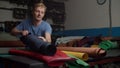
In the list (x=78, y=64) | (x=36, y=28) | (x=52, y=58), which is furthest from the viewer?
(x=36, y=28)

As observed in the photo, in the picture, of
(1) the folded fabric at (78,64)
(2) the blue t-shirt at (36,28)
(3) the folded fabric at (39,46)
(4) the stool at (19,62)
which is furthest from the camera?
(2) the blue t-shirt at (36,28)

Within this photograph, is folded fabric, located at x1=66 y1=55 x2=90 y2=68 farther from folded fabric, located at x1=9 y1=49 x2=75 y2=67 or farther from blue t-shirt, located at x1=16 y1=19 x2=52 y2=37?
blue t-shirt, located at x1=16 y1=19 x2=52 y2=37

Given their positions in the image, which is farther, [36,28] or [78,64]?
[36,28]

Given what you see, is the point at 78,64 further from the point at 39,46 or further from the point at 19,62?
the point at 19,62

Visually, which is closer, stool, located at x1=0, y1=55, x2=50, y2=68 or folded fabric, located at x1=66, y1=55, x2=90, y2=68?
stool, located at x1=0, y1=55, x2=50, y2=68

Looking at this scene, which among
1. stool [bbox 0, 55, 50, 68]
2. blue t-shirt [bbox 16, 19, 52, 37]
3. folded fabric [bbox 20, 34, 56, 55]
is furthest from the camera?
blue t-shirt [bbox 16, 19, 52, 37]

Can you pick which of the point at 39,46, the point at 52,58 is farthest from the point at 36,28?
the point at 52,58

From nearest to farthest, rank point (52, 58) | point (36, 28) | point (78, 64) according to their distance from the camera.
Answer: point (52, 58) < point (78, 64) < point (36, 28)

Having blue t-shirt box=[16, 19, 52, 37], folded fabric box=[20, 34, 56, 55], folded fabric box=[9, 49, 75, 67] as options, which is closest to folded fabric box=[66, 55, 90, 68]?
folded fabric box=[9, 49, 75, 67]

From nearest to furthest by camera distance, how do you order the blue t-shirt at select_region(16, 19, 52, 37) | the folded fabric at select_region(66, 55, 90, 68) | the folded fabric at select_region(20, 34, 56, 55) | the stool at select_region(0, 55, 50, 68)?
the stool at select_region(0, 55, 50, 68), the folded fabric at select_region(20, 34, 56, 55), the folded fabric at select_region(66, 55, 90, 68), the blue t-shirt at select_region(16, 19, 52, 37)

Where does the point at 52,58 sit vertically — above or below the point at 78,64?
above

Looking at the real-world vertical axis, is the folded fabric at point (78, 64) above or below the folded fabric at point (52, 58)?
below

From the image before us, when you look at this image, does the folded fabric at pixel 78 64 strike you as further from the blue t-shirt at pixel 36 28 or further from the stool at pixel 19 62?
the blue t-shirt at pixel 36 28

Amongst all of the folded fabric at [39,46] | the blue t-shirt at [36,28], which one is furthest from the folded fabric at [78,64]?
the blue t-shirt at [36,28]
